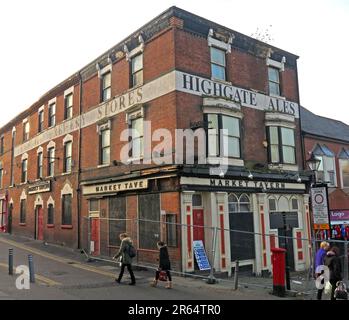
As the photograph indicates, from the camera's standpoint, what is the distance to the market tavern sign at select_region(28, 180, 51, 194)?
87.4 feet

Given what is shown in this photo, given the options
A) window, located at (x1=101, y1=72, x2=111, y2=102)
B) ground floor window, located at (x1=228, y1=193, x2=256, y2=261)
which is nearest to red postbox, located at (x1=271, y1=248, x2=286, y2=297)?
ground floor window, located at (x1=228, y1=193, x2=256, y2=261)

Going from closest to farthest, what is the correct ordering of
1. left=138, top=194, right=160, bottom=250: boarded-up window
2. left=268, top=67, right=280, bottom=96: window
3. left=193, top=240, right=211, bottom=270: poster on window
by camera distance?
left=193, top=240, right=211, bottom=270: poster on window < left=138, top=194, right=160, bottom=250: boarded-up window < left=268, top=67, right=280, bottom=96: window

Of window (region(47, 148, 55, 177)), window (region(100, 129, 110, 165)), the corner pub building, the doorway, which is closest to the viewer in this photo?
the corner pub building

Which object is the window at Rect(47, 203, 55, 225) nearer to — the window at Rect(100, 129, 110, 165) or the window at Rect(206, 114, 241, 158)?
the window at Rect(100, 129, 110, 165)

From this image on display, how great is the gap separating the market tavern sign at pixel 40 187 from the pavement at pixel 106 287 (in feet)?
28.4

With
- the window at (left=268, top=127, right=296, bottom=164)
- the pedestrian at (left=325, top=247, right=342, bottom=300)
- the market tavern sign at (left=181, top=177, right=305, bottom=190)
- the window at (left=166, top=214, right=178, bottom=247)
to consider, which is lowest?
the pedestrian at (left=325, top=247, right=342, bottom=300)

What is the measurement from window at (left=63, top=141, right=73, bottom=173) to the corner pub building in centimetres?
7

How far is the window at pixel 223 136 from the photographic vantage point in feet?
57.9

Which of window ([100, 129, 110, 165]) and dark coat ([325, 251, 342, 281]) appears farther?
window ([100, 129, 110, 165])

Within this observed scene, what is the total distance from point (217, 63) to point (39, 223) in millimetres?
17346

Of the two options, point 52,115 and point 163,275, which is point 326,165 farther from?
point 52,115

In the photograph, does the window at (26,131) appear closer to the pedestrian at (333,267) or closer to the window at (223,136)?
the window at (223,136)

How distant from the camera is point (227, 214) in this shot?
17453mm

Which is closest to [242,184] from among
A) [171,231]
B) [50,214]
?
[171,231]
